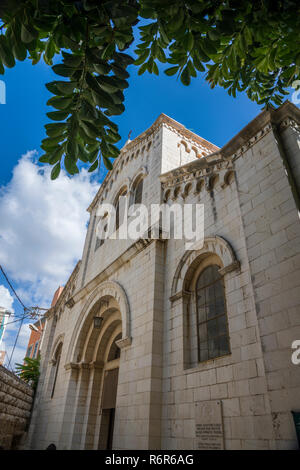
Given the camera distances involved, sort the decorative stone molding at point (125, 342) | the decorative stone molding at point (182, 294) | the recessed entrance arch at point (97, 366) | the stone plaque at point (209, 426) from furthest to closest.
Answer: the recessed entrance arch at point (97, 366)
the decorative stone molding at point (125, 342)
the decorative stone molding at point (182, 294)
the stone plaque at point (209, 426)

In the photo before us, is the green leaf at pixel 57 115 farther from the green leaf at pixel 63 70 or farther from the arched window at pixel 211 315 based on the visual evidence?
the arched window at pixel 211 315

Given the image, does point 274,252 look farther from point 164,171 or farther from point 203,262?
point 164,171

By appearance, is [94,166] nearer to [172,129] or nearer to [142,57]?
[142,57]

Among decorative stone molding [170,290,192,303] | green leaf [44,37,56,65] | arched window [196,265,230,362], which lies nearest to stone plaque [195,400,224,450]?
arched window [196,265,230,362]

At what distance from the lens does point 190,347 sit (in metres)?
6.84

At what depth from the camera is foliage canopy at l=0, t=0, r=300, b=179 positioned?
6.99 ft

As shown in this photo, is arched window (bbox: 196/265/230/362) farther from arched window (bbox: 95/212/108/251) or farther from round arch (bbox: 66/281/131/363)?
arched window (bbox: 95/212/108/251)

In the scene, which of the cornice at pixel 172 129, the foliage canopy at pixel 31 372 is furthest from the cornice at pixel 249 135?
the foliage canopy at pixel 31 372

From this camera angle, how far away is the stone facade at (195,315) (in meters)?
4.71

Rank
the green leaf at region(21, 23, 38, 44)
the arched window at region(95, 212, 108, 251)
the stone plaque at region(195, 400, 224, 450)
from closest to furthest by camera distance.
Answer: the green leaf at region(21, 23, 38, 44), the stone plaque at region(195, 400, 224, 450), the arched window at region(95, 212, 108, 251)

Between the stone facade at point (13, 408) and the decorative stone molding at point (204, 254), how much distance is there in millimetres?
7195

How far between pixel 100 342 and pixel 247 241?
26.2 ft

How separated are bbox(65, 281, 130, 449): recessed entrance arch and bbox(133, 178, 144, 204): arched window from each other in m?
3.47

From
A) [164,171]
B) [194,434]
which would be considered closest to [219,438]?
[194,434]
